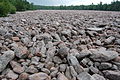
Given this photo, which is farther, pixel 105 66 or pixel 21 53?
pixel 21 53

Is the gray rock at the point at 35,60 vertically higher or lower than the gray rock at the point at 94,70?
higher

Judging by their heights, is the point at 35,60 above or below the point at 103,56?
below

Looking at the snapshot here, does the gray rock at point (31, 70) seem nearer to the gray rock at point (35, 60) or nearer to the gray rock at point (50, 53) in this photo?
the gray rock at point (35, 60)

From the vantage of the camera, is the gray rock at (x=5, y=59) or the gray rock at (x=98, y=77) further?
the gray rock at (x=5, y=59)

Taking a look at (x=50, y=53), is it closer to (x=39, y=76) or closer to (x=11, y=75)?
(x=39, y=76)

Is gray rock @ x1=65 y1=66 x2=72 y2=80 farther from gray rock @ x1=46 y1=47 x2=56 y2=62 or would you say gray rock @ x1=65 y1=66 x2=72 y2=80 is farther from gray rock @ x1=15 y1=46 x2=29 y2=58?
gray rock @ x1=15 y1=46 x2=29 y2=58

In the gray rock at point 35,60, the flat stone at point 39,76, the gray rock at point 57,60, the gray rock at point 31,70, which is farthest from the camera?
the gray rock at point 57,60

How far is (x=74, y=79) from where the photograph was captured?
3902 mm

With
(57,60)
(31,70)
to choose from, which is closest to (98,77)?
(57,60)

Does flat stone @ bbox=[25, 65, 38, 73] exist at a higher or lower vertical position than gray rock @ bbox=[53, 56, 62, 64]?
lower

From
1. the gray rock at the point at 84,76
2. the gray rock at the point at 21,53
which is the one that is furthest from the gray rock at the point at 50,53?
the gray rock at the point at 84,76

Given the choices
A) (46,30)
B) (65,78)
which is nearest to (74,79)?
(65,78)

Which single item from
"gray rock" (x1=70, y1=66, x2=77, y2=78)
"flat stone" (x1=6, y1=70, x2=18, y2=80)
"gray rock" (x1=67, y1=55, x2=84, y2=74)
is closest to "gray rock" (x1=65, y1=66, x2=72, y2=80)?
"gray rock" (x1=70, y1=66, x2=77, y2=78)

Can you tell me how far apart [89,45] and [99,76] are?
1.88m
